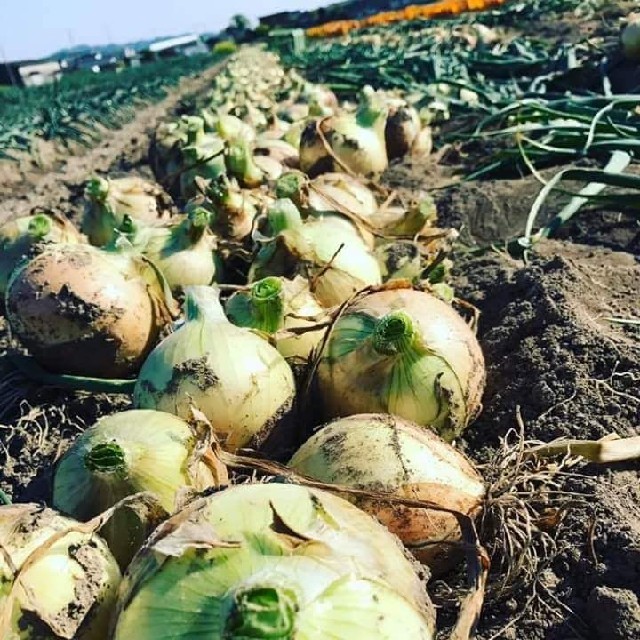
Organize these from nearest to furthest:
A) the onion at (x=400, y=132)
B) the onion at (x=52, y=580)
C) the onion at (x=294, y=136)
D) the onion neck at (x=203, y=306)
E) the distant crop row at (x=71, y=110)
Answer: the onion at (x=52, y=580) < the onion neck at (x=203, y=306) < the onion at (x=294, y=136) < the onion at (x=400, y=132) < the distant crop row at (x=71, y=110)

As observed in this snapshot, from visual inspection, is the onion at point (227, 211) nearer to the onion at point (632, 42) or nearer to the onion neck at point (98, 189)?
the onion neck at point (98, 189)

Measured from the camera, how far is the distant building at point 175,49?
36.7 meters

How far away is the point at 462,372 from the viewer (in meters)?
1.85

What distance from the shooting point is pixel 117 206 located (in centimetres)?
342

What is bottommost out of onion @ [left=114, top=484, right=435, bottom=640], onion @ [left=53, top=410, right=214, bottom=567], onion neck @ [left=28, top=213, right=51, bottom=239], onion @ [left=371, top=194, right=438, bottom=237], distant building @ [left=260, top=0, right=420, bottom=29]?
distant building @ [left=260, top=0, right=420, bottom=29]

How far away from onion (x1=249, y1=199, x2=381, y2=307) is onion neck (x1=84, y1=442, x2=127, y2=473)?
3.03ft

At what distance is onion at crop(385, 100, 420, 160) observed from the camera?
502 cm

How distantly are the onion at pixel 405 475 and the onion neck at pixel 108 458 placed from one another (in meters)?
0.34

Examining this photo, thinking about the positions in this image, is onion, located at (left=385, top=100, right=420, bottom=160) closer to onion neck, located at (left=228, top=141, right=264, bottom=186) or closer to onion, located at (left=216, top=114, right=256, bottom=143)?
onion, located at (left=216, top=114, right=256, bottom=143)

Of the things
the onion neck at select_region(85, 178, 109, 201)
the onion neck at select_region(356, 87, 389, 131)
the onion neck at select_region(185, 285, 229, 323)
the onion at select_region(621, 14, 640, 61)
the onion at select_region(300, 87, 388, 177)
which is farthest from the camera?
the onion at select_region(621, 14, 640, 61)

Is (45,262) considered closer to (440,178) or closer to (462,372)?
(462,372)

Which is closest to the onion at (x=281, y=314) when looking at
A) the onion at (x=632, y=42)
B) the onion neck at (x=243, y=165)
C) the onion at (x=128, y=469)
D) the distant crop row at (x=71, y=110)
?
the onion at (x=128, y=469)

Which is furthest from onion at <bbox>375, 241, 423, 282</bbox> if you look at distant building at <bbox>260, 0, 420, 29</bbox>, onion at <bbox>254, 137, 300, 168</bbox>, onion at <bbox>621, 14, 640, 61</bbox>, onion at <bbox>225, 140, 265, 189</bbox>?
distant building at <bbox>260, 0, 420, 29</bbox>

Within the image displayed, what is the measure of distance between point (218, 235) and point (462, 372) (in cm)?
131
